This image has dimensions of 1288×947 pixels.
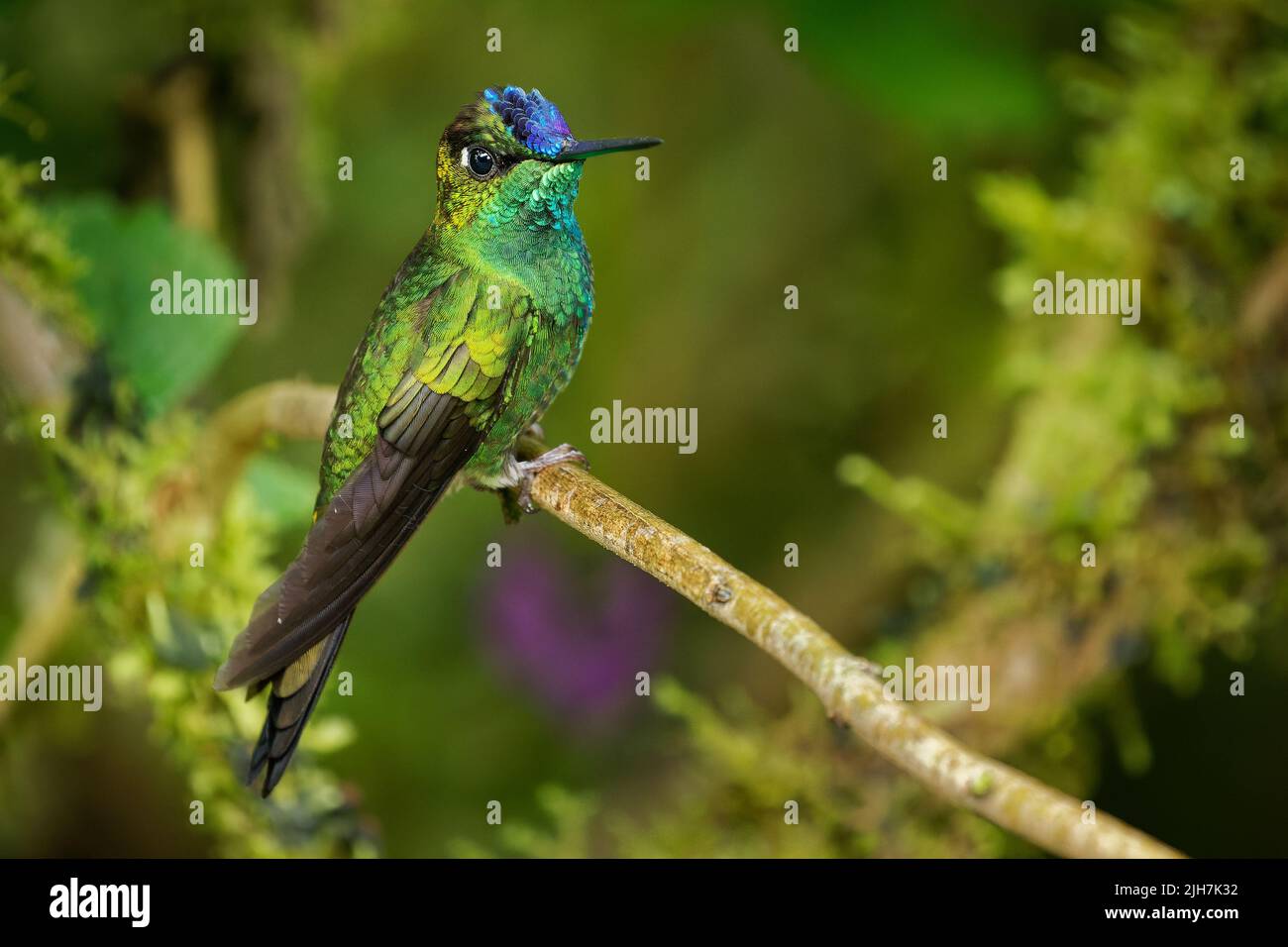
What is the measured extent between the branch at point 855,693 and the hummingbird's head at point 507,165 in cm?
56

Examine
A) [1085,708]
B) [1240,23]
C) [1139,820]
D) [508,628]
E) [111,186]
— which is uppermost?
[1240,23]

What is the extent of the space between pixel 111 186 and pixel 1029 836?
287cm

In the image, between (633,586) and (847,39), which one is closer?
(847,39)

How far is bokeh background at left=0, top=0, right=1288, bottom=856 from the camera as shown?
2545mm

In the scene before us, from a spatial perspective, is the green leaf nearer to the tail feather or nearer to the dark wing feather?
the dark wing feather

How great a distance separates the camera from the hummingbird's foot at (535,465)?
1897mm

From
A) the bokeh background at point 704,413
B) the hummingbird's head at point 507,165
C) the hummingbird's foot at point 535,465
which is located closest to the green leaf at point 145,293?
the bokeh background at point 704,413

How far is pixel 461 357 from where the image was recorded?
192 cm

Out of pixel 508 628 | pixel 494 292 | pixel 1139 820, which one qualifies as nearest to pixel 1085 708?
pixel 1139 820

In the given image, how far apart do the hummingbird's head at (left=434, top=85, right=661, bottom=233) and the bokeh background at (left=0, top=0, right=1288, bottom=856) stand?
72cm

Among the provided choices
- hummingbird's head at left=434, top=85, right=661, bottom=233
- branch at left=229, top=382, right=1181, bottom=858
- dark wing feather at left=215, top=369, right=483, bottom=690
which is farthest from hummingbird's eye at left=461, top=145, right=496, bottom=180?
branch at left=229, top=382, right=1181, bottom=858

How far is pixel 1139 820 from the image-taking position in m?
3.43

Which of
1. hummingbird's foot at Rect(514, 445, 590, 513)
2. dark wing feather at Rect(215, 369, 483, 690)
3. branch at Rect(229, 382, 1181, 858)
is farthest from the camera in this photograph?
hummingbird's foot at Rect(514, 445, 590, 513)

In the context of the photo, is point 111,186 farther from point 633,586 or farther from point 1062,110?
point 1062,110
